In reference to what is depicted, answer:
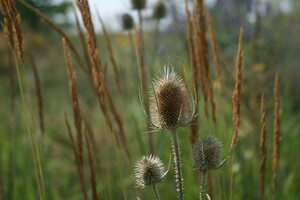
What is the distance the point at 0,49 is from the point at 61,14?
6010 mm

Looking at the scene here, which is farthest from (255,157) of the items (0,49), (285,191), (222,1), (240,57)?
(0,49)

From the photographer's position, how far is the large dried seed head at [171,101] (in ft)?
4.16

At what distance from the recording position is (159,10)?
12.0ft

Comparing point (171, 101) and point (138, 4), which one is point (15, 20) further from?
point (138, 4)

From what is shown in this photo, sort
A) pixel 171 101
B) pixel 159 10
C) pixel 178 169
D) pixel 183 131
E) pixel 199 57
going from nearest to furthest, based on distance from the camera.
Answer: pixel 178 169 → pixel 171 101 → pixel 199 57 → pixel 183 131 → pixel 159 10

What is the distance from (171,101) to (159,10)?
245 cm

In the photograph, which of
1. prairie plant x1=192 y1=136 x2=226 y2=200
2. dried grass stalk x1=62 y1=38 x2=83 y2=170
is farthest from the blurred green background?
dried grass stalk x1=62 y1=38 x2=83 y2=170

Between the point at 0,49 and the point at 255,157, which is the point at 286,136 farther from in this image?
the point at 0,49

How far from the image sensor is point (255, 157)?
2879mm

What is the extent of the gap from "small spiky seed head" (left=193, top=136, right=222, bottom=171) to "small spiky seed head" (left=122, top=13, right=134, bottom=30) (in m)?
2.52

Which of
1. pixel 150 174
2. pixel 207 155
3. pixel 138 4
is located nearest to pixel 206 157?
pixel 207 155

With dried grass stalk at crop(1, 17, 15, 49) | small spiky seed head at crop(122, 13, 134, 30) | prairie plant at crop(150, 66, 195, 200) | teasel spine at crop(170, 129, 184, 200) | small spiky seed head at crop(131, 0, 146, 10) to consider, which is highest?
small spiky seed head at crop(122, 13, 134, 30)

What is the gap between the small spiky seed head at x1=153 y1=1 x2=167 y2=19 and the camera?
3641 mm

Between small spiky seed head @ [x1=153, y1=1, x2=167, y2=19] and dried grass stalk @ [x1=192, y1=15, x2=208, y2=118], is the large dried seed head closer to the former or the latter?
dried grass stalk @ [x1=192, y1=15, x2=208, y2=118]
